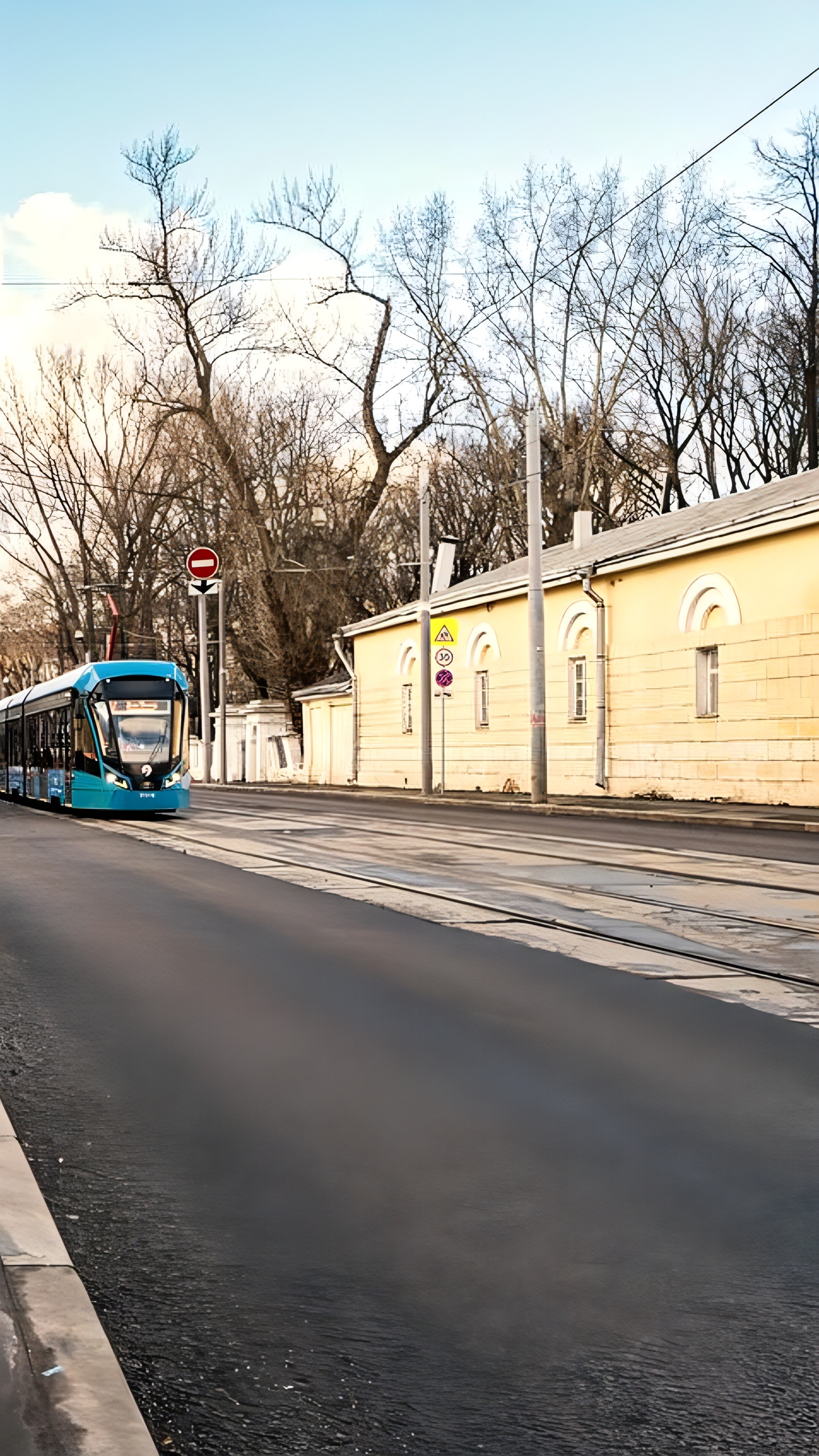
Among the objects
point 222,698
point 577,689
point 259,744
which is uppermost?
point 222,698

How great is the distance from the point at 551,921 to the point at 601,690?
2353 centimetres

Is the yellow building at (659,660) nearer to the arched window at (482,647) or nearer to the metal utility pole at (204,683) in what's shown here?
the arched window at (482,647)

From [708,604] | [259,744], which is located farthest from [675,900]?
[259,744]

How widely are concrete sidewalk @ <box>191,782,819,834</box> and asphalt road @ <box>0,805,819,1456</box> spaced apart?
1557 cm

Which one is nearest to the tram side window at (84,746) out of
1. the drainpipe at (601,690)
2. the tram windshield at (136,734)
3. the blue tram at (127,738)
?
the blue tram at (127,738)

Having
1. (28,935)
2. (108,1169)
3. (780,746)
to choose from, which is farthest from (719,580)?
(108,1169)

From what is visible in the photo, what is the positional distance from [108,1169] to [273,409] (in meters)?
54.3

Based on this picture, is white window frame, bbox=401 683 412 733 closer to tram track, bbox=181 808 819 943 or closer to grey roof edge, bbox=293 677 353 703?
grey roof edge, bbox=293 677 353 703

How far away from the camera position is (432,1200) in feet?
16.5

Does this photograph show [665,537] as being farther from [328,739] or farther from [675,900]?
[328,739]

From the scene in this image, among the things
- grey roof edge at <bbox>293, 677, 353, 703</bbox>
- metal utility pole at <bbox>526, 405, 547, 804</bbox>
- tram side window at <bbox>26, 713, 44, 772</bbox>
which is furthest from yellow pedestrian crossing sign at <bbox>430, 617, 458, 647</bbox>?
tram side window at <bbox>26, 713, 44, 772</bbox>

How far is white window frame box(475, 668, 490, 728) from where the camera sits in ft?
144

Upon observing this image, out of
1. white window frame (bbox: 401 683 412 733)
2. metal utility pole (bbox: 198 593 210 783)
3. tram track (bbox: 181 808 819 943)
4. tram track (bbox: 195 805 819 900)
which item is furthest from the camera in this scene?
metal utility pole (bbox: 198 593 210 783)

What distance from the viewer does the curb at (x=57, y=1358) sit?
3.31m
